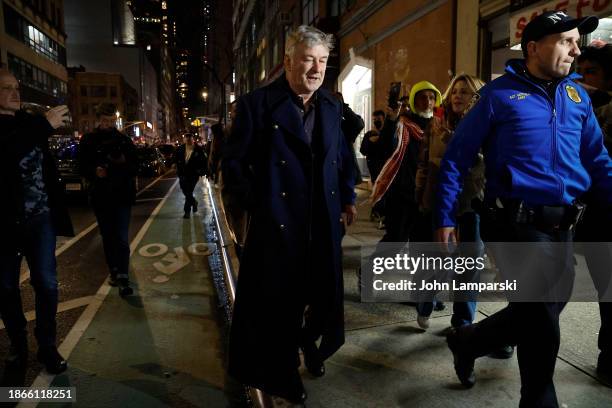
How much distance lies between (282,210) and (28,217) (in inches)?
77.6

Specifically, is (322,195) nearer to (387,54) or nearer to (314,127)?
(314,127)

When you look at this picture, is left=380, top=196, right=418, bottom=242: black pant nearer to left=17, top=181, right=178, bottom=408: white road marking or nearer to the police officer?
the police officer

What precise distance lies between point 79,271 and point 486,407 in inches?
217

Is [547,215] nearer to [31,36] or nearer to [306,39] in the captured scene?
[306,39]

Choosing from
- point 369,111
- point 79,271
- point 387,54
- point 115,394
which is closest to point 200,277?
point 79,271

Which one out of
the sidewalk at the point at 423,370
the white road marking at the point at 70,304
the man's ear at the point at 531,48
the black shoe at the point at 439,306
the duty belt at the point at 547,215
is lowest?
the white road marking at the point at 70,304

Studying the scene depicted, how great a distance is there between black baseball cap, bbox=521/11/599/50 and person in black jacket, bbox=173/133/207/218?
9417 millimetres

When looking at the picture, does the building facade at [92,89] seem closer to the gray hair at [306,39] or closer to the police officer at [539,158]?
the gray hair at [306,39]

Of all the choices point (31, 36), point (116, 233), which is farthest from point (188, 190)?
point (31, 36)

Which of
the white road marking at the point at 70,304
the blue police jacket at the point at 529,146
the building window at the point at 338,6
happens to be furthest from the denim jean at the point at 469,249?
the building window at the point at 338,6

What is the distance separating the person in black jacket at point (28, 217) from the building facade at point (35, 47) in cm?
4378

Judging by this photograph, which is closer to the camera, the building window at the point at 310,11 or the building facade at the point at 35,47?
the building window at the point at 310,11

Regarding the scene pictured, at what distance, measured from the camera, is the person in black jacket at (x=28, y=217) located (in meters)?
3.38

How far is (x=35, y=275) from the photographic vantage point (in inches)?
140
